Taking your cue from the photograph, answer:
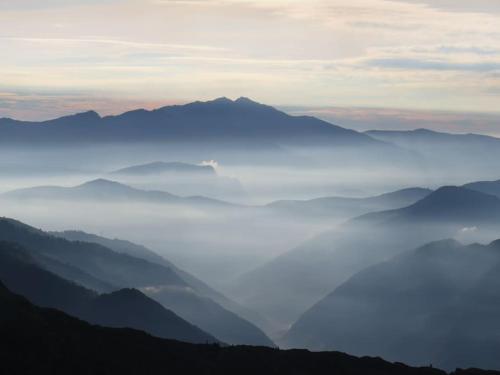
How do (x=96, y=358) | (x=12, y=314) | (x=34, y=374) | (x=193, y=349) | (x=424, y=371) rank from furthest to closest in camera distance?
1. (x=424, y=371)
2. (x=193, y=349)
3. (x=12, y=314)
4. (x=96, y=358)
5. (x=34, y=374)

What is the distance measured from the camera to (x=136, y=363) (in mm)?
121312

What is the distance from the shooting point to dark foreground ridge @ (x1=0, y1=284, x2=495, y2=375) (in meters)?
111

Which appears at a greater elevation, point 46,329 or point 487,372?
point 46,329

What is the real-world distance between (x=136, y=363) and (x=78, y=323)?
16080 mm

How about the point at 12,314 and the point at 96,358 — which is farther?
the point at 12,314

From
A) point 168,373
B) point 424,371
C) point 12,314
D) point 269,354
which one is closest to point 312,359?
point 269,354

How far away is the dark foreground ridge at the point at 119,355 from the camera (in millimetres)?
111312

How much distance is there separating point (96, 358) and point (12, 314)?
Result: 57.6 feet

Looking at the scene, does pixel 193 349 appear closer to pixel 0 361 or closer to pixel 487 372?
pixel 0 361

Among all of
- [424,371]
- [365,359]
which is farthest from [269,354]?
[424,371]

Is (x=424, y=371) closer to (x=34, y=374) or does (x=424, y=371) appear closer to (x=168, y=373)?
(x=168, y=373)

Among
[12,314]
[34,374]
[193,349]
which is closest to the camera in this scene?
[34,374]

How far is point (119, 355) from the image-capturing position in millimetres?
121375

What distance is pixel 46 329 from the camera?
398 feet
